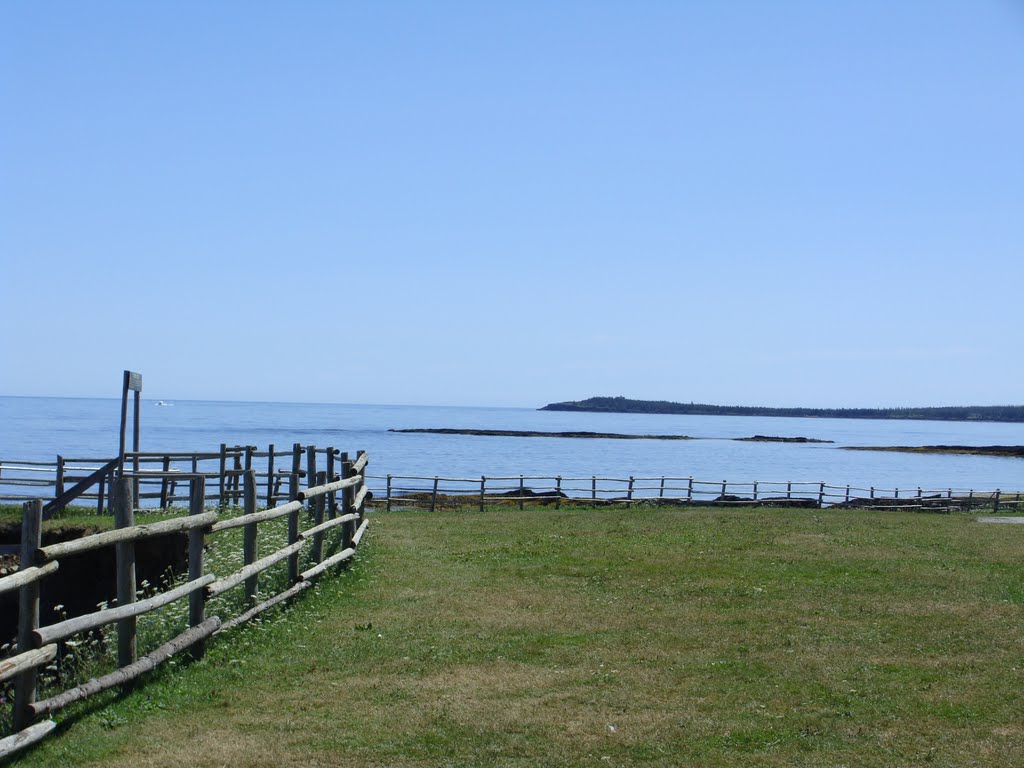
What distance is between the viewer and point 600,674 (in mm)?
9000

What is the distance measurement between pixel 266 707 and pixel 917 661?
581 centimetres

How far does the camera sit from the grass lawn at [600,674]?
22.8 ft

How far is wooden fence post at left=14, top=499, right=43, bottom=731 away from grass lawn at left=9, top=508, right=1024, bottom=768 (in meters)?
0.28

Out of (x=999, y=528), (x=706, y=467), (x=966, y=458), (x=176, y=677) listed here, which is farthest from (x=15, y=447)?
(x=966, y=458)

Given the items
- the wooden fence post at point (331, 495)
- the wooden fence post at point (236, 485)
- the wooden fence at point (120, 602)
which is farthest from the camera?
the wooden fence post at point (236, 485)

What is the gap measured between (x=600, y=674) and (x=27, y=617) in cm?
452

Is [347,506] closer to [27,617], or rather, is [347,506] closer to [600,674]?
[600,674]

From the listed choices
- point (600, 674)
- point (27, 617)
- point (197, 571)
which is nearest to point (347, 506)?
point (197, 571)

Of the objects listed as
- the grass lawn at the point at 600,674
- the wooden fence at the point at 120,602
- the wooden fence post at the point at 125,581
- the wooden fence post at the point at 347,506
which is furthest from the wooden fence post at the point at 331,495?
the wooden fence post at the point at 125,581

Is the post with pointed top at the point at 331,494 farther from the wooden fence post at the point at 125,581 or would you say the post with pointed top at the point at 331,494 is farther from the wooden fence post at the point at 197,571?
the wooden fence post at the point at 125,581

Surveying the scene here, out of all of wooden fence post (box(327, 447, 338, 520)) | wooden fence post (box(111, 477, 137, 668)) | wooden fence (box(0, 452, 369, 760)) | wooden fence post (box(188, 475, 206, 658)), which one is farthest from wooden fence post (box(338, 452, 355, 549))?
wooden fence post (box(111, 477, 137, 668))

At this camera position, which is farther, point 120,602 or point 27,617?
point 120,602

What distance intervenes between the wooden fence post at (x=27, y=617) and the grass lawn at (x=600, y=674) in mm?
276

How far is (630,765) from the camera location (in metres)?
6.62
